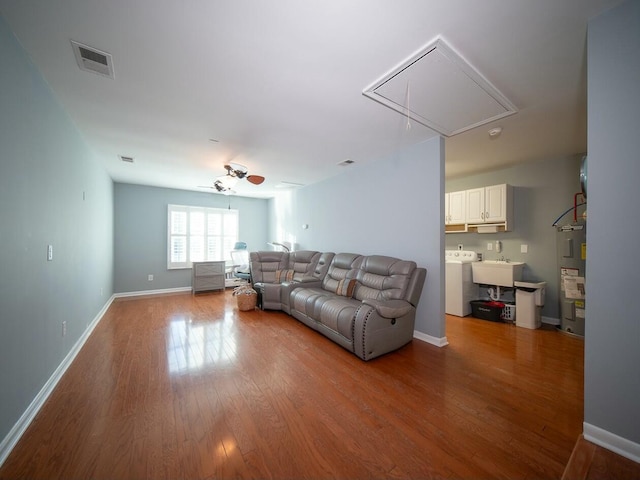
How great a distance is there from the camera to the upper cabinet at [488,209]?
416 cm

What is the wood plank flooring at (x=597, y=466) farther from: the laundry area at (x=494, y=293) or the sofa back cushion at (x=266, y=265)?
the sofa back cushion at (x=266, y=265)

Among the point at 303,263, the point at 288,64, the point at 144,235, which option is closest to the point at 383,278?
the point at 303,263

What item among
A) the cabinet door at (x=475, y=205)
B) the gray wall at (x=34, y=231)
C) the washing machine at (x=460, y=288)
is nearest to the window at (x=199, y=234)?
the gray wall at (x=34, y=231)

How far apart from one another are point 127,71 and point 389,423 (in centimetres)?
329

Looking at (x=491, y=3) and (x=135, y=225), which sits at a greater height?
(x=491, y=3)

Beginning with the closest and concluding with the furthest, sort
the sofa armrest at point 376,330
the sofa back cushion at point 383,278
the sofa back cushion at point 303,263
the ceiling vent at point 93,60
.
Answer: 1. the ceiling vent at point 93,60
2. the sofa armrest at point 376,330
3. the sofa back cushion at point 383,278
4. the sofa back cushion at point 303,263

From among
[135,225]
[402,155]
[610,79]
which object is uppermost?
[402,155]

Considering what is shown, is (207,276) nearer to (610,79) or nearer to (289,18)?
(289,18)

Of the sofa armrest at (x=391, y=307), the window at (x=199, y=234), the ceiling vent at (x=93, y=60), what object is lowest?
the sofa armrest at (x=391, y=307)

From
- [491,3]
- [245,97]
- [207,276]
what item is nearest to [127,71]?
[245,97]

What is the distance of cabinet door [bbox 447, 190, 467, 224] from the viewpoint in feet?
15.1

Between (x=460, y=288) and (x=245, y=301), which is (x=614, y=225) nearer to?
(x=460, y=288)

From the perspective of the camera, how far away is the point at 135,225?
5820 millimetres

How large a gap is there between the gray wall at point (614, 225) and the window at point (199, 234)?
6.95 meters
